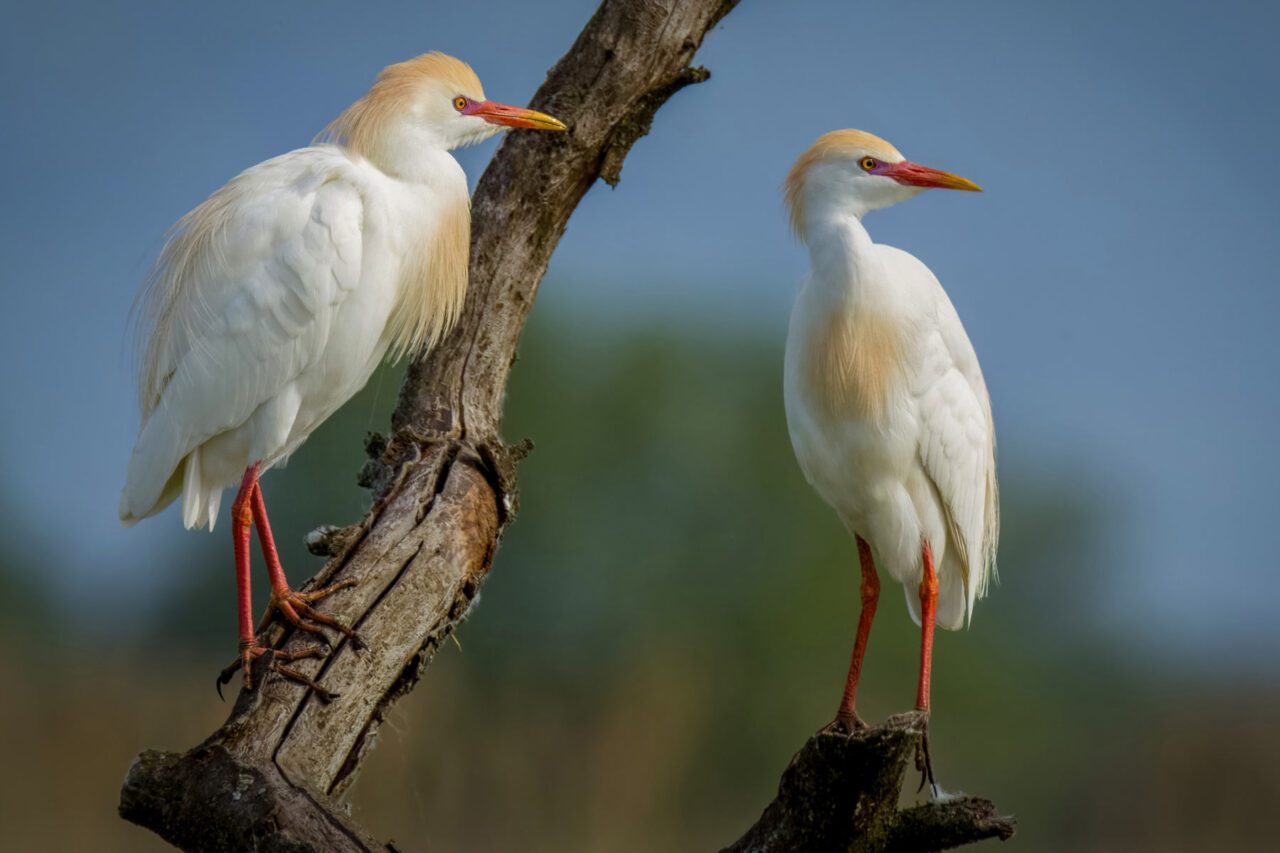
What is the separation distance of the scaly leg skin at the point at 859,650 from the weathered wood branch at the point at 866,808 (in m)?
0.16

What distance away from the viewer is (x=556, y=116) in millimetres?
3295

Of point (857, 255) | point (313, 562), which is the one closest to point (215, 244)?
point (857, 255)

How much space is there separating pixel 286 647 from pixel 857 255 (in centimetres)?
144

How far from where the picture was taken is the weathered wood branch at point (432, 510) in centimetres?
223

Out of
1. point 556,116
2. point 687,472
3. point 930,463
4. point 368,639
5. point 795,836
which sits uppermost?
point 687,472

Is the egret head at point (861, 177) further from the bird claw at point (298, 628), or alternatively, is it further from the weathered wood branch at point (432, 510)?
the bird claw at point (298, 628)

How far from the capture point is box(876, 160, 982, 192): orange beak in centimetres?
274

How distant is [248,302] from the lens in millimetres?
2684

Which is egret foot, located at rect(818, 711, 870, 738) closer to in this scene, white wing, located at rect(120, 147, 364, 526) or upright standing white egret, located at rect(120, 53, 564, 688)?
upright standing white egret, located at rect(120, 53, 564, 688)

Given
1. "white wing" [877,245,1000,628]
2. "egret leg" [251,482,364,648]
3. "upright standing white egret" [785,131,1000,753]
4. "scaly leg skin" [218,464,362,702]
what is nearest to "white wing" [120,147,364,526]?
"scaly leg skin" [218,464,362,702]

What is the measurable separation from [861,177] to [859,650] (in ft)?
3.36

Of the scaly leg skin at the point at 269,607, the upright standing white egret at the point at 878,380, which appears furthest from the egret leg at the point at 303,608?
the upright standing white egret at the point at 878,380

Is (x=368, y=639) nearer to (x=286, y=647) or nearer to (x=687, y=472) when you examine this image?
(x=286, y=647)

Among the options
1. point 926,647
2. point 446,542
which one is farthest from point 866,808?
point 446,542
